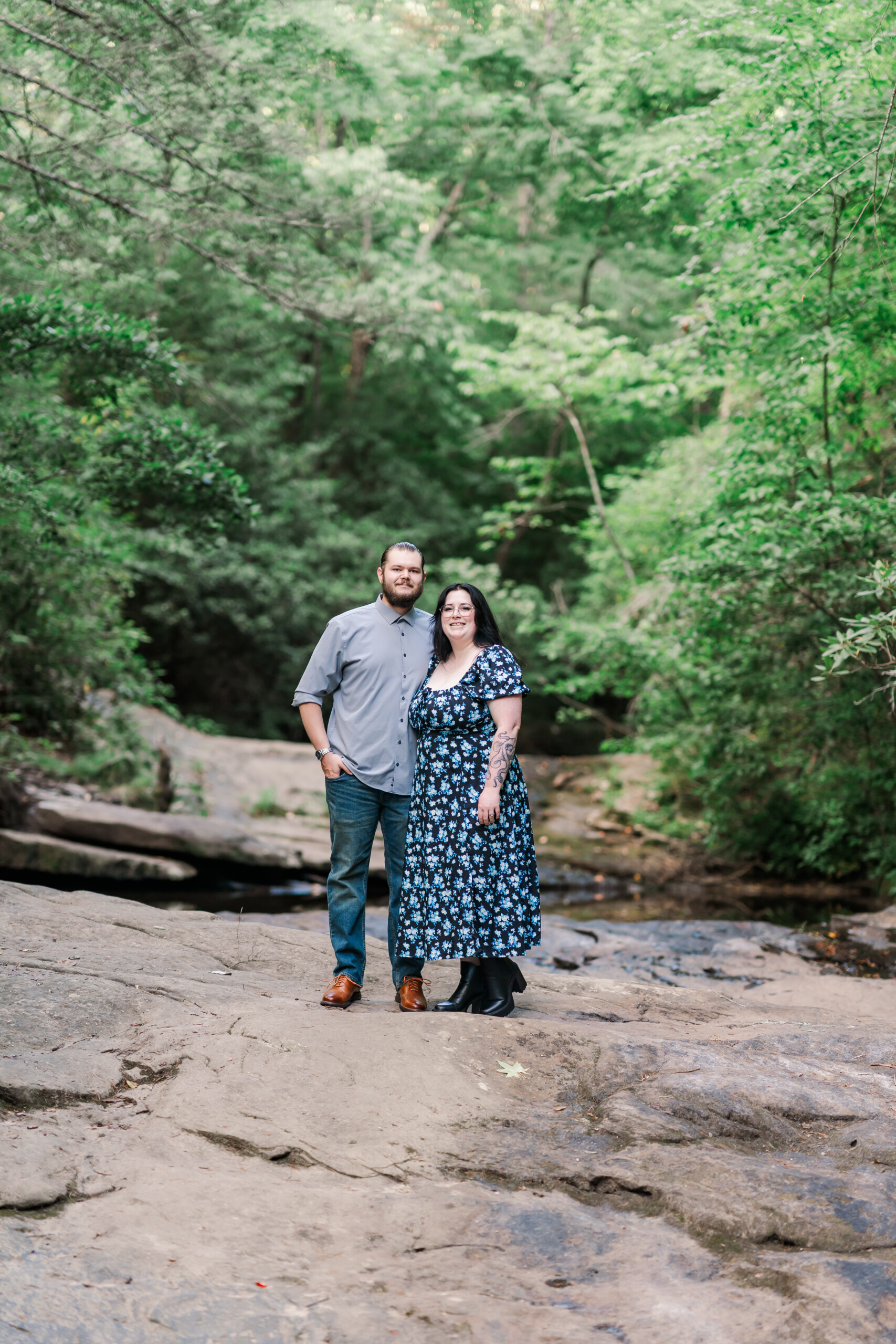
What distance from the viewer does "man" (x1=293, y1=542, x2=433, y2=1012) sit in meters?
4.44

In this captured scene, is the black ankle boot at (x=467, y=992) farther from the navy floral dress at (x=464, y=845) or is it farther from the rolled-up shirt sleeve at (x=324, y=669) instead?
the rolled-up shirt sleeve at (x=324, y=669)

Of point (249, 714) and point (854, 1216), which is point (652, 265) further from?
→ point (854, 1216)

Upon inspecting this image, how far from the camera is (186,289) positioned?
636 inches

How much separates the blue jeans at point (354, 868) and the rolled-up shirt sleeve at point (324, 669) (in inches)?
15.1

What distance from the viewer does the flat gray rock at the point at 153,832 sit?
Result: 31.6ft

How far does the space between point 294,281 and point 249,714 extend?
1151 cm

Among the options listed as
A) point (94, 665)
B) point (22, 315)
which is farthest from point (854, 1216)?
point (94, 665)

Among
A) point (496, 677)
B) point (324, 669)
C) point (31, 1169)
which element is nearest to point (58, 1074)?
point (31, 1169)

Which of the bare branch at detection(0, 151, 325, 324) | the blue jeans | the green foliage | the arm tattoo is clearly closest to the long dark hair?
the arm tattoo

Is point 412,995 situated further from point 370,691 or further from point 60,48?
point 60,48

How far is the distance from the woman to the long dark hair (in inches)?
0.4

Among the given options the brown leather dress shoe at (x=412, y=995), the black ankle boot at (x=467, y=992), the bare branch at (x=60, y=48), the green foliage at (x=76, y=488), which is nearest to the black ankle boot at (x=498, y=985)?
the black ankle boot at (x=467, y=992)

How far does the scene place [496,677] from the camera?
172 inches

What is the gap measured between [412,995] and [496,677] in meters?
1.42
